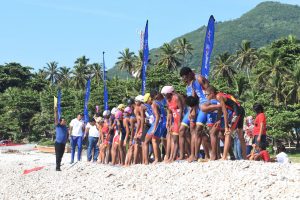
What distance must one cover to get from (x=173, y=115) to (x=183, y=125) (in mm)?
570

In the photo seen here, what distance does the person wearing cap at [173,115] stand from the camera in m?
10.5

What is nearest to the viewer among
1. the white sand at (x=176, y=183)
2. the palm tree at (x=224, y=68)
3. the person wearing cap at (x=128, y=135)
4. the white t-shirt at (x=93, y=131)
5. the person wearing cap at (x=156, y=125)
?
the white sand at (x=176, y=183)

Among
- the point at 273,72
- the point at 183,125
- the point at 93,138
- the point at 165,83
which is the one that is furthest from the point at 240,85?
the point at 183,125

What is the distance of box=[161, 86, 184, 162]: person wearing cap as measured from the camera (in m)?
10.5

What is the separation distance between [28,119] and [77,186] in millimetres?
60139

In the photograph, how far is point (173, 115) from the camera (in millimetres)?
10586

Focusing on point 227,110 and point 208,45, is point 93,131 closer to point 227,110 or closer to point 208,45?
point 208,45

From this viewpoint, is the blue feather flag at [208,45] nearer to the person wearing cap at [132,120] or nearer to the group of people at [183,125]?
the group of people at [183,125]

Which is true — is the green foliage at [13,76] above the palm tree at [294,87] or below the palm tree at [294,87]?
above

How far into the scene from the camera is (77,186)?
11.0 metres

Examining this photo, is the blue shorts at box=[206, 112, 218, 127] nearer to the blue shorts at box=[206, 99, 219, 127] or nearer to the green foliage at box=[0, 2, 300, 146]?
the blue shorts at box=[206, 99, 219, 127]

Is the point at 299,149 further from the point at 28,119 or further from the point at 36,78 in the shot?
the point at 36,78

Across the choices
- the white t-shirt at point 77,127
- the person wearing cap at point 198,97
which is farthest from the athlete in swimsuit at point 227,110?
the white t-shirt at point 77,127

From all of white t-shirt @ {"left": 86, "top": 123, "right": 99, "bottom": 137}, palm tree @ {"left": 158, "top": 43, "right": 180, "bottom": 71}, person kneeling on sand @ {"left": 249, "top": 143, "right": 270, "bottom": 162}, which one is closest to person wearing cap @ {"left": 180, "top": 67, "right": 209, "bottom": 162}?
person kneeling on sand @ {"left": 249, "top": 143, "right": 270, "bottom": 162}
